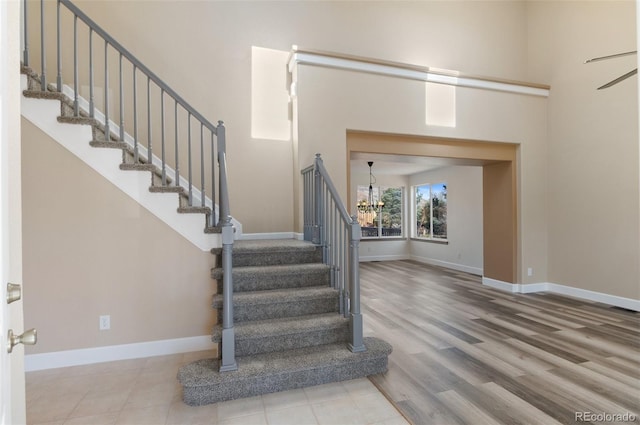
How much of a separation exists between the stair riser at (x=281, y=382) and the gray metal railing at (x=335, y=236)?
165 millimetres

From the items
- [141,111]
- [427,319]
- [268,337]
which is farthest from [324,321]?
[141,111]

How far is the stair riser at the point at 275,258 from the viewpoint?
10.7 feet

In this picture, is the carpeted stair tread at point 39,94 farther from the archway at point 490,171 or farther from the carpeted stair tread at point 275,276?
the archway at point 490,171

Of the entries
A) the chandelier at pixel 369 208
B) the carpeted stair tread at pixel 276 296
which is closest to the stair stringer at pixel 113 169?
the carpeted stair tread at pixel 276 296

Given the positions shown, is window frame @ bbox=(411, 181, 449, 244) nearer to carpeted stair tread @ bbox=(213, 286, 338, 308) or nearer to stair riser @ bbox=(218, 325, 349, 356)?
carpeted stair tread @ bbox=(213, 286, 338, 308)

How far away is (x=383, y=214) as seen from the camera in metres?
9.89

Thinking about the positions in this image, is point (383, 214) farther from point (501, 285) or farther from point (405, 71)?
point (405, 71)

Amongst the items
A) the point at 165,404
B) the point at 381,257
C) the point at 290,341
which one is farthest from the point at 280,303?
the point at 381,257

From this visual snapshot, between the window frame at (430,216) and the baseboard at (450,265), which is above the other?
the window frame at (430,216)

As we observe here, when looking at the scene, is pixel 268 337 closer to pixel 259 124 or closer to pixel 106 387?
pixel 106 387

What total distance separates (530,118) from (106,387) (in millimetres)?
6533

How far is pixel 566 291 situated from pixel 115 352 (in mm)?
6209

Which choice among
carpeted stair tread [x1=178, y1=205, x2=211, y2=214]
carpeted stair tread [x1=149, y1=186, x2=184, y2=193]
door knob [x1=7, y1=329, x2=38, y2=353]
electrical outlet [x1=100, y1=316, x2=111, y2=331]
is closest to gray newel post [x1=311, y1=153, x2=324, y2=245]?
carpeted stair tread [x1=178, y1=205, x2=211, y2=214]

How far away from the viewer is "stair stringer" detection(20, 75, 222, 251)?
2791 mm
